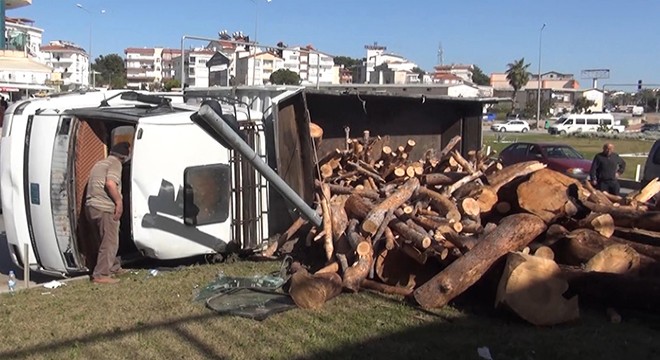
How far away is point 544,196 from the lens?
25.5 ft

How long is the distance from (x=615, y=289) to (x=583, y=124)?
190 feet

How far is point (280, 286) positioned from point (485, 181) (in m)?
3.09

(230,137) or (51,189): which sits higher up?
(230,137)

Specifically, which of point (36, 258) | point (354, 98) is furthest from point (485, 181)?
point (36, 258)

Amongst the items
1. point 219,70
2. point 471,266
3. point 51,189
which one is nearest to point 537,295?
point 471,266

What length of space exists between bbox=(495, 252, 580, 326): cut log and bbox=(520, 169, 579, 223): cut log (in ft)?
4.25

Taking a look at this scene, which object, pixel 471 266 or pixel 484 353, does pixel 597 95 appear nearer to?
pixel 471 266

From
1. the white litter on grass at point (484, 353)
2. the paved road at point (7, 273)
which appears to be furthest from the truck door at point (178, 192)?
the white litter on grass at point (484, 353)

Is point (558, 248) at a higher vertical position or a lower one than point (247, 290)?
higher

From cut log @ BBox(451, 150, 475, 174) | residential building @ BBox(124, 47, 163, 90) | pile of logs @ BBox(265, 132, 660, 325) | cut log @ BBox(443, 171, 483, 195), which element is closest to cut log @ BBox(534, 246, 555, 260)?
pile of logs @ BBox(265, 132, 660, 325)

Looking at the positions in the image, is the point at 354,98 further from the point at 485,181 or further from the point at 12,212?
the point at 12,212

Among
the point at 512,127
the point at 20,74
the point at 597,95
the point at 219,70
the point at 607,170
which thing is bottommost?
the point at 607,170

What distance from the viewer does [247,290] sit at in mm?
7598

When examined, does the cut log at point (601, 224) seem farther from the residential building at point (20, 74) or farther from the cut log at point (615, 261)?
the residential building at point (20, 74)
